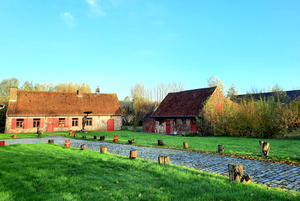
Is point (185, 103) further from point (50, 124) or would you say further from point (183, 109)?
point (50, 124)

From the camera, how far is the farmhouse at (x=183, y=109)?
2745 centimetres

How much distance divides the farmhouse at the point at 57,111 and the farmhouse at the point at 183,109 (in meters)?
9.37

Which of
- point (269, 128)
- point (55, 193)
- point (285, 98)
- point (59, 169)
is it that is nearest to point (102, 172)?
point (59, 169)

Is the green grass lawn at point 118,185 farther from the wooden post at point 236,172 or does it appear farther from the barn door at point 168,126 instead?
the barn door at point 168,126

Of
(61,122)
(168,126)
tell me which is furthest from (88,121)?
(168,126)

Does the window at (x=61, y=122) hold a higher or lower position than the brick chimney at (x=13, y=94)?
lower

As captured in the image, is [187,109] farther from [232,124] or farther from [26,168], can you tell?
[26,168]

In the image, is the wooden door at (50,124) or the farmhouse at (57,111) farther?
the wooden door at (50,124)

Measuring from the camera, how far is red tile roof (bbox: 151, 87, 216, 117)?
28270mm

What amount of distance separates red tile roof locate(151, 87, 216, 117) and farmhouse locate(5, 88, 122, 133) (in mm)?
10221

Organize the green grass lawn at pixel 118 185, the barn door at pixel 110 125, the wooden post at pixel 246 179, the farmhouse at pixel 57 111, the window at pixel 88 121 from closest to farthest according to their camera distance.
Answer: the green grass lawn at pixel 118 185
the wooden post at pixel 246 179
the farmhouse at pixel 57 111
the window at pixel 88 121
the barn door at pixel 110 125

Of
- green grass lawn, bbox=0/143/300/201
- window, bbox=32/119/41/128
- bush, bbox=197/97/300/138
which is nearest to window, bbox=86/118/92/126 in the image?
window, bbox=32/119/41/128

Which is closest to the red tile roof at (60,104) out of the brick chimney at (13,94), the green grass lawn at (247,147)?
the brick chimney at (13,94)

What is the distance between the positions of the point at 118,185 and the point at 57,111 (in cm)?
3148
